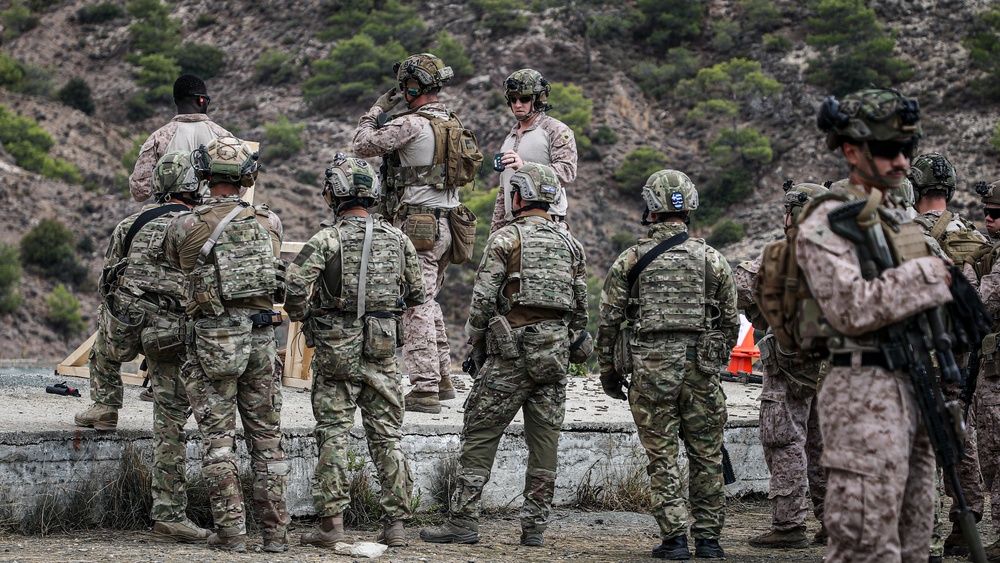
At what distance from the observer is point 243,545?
6480 millimetres

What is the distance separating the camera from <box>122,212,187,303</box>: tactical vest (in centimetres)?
718

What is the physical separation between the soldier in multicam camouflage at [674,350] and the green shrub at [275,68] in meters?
45.1

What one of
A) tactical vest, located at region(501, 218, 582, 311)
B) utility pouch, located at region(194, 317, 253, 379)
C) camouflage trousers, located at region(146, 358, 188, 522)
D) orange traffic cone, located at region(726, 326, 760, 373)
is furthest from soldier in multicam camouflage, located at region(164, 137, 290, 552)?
orange traffic cone, located at region(726, 326, 760, 373)

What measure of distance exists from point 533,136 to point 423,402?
2332mm

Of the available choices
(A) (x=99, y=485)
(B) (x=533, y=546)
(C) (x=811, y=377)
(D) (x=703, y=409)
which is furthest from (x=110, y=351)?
(C) (x=811, y=377)

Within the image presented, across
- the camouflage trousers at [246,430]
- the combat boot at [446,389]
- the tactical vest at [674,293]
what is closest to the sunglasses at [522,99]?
the combat boot at [446,389]

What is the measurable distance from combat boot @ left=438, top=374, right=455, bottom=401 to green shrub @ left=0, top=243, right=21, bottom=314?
29.6 meters

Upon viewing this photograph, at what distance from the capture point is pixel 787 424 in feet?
23.8

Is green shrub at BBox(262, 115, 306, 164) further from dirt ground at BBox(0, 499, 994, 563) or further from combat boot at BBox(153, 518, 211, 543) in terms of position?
combat boot at BBox(153, 518, 211, 543)

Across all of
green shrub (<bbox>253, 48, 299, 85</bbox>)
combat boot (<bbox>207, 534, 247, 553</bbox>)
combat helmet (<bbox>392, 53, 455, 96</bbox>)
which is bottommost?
combat boot (<bbox>207, 534, 247, 553</bbox>)

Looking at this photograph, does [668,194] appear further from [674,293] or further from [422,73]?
[422,73]

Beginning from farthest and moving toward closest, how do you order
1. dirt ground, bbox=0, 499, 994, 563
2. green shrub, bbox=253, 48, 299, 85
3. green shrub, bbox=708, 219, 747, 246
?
green shrub, bbox=253, 48, 299, 85 → green shrub, bbox=708, 219, 747, 246 → dirt ground, bbox=0, 499, 994, 563

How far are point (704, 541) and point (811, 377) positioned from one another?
1242 mm

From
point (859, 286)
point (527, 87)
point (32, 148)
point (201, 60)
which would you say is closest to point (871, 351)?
point (859, 286)
